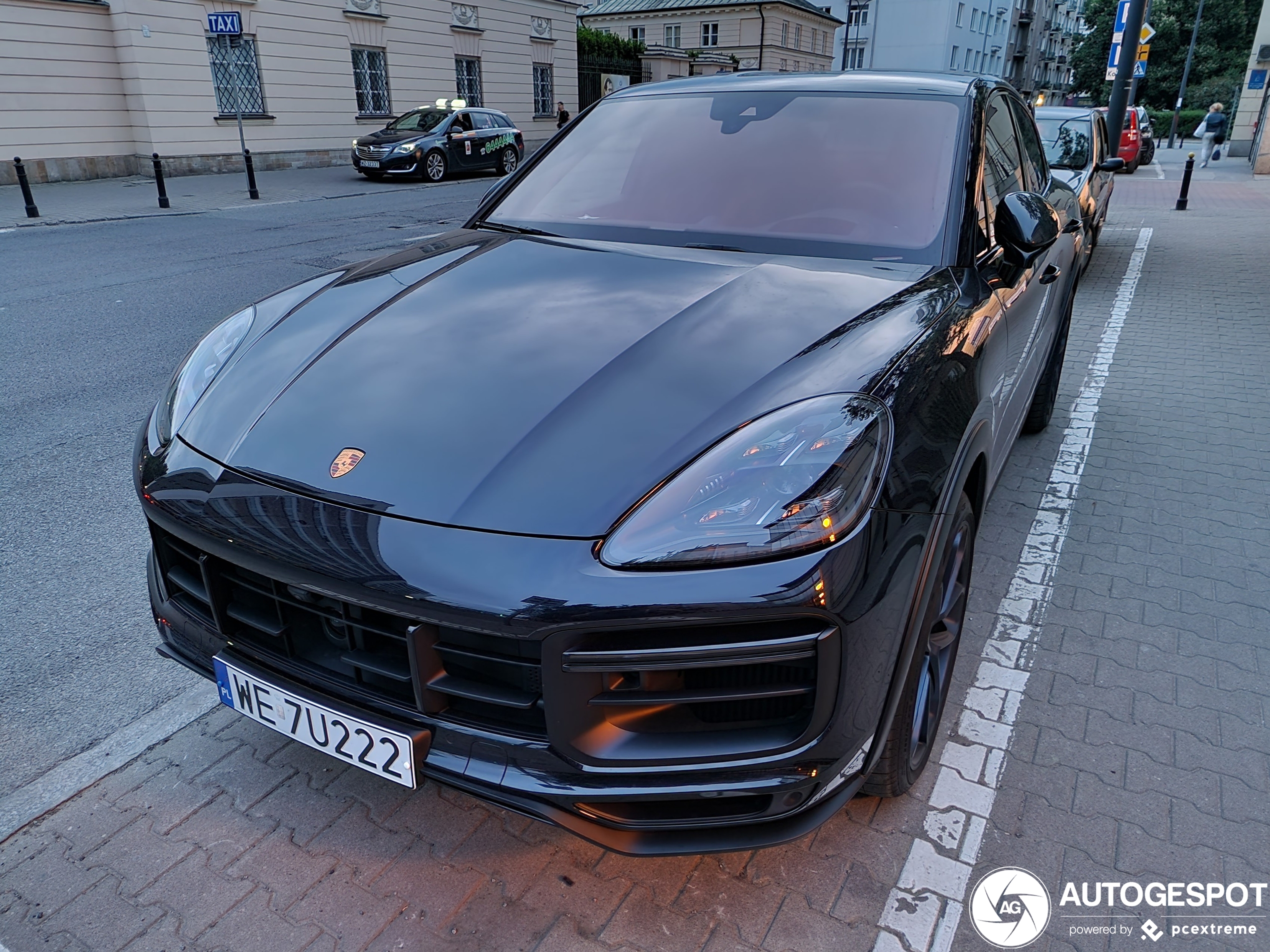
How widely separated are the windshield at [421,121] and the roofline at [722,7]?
3436 centimetres

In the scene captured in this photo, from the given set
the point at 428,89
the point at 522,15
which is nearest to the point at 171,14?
the point at 428,89

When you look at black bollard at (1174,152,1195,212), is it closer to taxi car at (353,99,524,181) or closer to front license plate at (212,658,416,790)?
taxi car at (353,99,524,181)

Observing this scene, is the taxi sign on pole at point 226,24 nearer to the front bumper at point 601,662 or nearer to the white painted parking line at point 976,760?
the white painted parking line at point 976,760

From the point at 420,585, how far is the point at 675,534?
46 cm

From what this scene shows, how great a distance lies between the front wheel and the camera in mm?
18516

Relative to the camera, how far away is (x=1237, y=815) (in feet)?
7.19

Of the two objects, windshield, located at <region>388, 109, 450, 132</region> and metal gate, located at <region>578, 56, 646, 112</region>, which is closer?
windshield, located at <region>388, 109, 450, 132</region>

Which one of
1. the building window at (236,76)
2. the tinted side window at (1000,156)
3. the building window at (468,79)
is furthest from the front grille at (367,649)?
the building window at (468,79)

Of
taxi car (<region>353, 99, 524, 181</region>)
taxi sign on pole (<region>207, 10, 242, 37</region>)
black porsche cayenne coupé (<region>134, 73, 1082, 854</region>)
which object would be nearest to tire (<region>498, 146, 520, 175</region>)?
taxi car (<region>353, 99, 524, 181</region>)

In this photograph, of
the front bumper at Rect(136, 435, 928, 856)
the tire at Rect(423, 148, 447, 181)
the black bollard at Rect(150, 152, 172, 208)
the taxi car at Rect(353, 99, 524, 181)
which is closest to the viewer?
the front bumper at Rect(136, 435, 928, 856)

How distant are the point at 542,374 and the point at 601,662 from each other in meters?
0.70

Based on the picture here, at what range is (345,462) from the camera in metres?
1.75

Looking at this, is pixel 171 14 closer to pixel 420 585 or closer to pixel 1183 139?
pixel 420 585

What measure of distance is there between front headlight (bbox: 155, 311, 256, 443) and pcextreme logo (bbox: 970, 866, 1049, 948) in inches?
84.6
